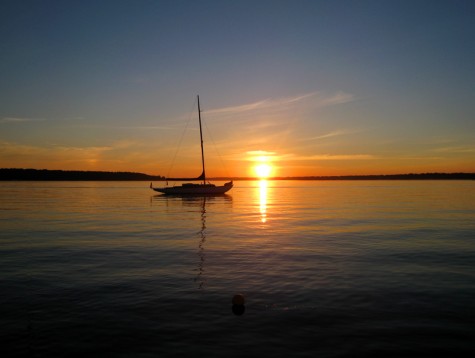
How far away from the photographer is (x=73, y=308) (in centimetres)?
1362

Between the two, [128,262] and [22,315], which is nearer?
[22,315]

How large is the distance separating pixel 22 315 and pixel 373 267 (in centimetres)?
1643

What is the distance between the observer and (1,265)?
2089 cm

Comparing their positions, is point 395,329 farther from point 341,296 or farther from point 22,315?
point 22,315

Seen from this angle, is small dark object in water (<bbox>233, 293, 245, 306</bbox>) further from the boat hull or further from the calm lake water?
the boat hull

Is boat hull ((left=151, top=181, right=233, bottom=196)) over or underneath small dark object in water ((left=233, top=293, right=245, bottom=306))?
over

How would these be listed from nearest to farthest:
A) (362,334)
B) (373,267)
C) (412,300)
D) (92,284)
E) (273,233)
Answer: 1. (362,334)
2. (412,300)
3. (92,284)
4. (373,267)
5. (273,233)

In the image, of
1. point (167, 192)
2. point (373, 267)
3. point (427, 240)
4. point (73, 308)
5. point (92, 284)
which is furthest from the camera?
point (167, 192)

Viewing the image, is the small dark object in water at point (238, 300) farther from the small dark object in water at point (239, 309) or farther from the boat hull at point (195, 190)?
the boat hull at point (195, 190)

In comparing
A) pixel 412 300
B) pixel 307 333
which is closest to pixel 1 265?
pixel 307 333

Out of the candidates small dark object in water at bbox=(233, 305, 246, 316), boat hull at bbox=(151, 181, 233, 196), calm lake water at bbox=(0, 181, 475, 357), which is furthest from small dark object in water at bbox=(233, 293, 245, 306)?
boat hull at bbox=(151, 181, 233, 196)

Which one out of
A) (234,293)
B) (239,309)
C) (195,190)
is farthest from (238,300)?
(195,190)

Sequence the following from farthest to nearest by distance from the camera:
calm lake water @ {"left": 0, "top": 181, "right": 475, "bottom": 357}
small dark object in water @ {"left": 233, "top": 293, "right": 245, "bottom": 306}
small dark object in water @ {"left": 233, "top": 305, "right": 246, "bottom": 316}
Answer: small dark object in water @ {"left": 233, "top": 293, "right": 245, "bottom": 306}
small dark object in water @ {"left": 233, "top": 305, "right": 246, "bottom": 316}
calm lake water @ {"left": 0, "top": 181, "right": 475, "bottom": 357}

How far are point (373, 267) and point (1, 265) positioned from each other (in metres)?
20.0
